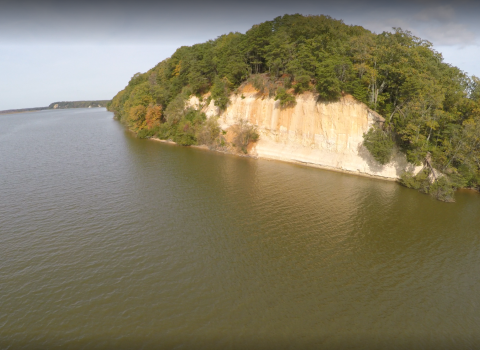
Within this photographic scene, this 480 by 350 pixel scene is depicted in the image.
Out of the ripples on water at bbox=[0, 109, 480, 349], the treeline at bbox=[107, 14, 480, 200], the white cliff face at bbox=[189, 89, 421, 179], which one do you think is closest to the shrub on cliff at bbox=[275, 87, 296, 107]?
the treeline at bbox=[107, 14, 480, 200]

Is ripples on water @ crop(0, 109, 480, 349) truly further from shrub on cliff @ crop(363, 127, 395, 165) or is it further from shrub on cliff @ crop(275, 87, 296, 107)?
shrub on cliff @ crop(275, 87, 296, 107)

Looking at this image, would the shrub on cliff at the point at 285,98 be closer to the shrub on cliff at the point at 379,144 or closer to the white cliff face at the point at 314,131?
the white cliff face at the point at 314,131

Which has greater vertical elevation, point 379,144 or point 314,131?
point 314,131

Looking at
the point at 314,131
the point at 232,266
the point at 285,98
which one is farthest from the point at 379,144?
the point at 232,266

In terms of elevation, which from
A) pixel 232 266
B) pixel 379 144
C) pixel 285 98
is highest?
pixel 285 98

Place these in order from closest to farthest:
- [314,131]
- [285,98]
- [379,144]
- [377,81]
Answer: [379,144] → [377,81] → [314,131] → [285,98]

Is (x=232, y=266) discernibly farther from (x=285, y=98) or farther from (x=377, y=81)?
(x=377, y=81)

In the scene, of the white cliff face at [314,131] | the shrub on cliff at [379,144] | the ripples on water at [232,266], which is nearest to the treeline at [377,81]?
the shrub on cliff at [379,144]
